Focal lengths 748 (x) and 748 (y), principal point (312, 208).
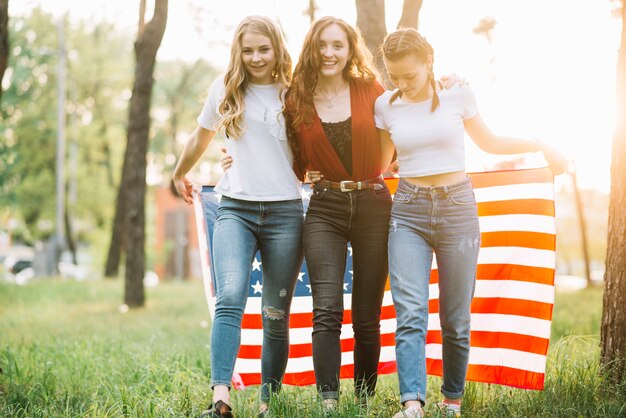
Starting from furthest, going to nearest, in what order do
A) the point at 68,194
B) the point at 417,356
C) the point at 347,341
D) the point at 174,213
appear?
the point at 174,213 < the point at 68,194 < the point at 347,341 < the point at 417,356

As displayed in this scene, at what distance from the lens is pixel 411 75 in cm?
398

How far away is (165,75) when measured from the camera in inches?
1100

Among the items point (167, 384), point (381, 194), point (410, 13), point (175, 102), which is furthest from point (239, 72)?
point (175, 102)

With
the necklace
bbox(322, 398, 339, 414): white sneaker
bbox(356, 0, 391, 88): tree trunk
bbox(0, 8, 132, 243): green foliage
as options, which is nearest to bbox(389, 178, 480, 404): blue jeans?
bbox(322, 398, 339, 414): white sneaker

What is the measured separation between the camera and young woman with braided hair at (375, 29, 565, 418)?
3.96 metres

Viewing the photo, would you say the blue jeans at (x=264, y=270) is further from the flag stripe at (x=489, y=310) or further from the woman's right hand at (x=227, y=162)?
the flag stripe at (x=489, y=310)

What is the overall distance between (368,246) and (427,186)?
0.47m

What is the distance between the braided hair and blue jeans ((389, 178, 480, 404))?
0.50 metres

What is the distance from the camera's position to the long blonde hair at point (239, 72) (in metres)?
4.06

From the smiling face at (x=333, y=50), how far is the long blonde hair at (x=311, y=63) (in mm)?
23

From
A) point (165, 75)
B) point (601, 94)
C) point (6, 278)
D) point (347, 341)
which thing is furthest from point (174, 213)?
point (347, 341)

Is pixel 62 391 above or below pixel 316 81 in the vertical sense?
below

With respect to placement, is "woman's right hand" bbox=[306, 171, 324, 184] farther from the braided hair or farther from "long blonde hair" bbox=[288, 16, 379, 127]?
the braided hair

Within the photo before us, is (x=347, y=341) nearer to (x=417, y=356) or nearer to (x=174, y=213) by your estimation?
(x=417, y=356)
